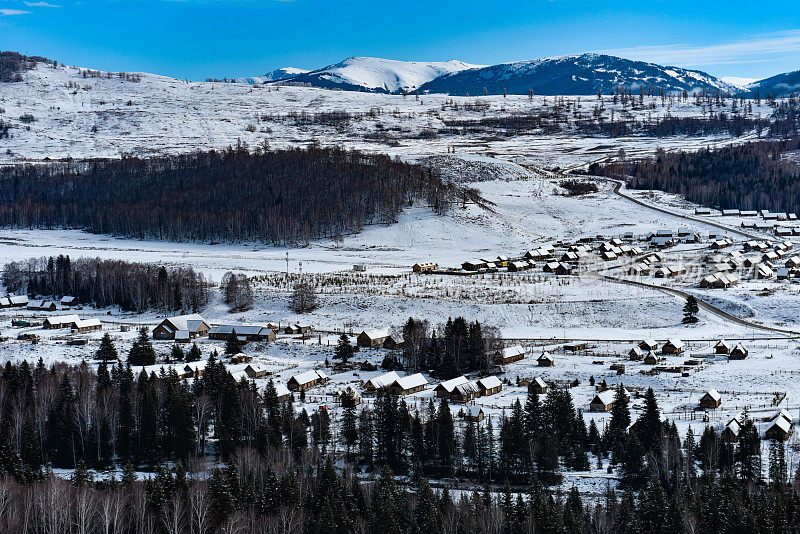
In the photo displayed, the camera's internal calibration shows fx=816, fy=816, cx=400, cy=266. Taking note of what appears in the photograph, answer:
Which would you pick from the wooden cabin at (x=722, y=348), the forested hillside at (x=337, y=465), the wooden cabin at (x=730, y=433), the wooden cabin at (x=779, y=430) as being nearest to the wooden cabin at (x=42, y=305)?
the forested hillside at (x=337, y=465)

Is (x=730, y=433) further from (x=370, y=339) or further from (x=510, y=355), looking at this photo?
(x=370, y=339)

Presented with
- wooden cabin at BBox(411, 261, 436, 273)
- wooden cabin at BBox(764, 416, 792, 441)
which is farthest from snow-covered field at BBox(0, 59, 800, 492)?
wooden cabin at BBox(764, 416, 792, 441)

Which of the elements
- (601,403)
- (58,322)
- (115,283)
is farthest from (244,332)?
(601,403)

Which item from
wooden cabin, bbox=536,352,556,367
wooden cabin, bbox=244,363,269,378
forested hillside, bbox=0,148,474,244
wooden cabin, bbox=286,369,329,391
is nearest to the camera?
wooden cabin, bbox=286,369,329,391

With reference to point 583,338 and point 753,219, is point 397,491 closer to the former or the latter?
point 583,338

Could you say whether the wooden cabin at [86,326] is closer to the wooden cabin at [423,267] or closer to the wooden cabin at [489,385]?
the wooden cabin at [423,267]

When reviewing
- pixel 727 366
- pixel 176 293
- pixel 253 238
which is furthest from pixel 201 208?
pixel 727 366

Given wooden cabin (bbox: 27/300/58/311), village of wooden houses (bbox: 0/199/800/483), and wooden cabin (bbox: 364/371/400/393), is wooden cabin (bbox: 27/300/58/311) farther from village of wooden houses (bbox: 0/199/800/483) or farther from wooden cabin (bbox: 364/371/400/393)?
wooden cabin (bbox: 364/371/400/393)
